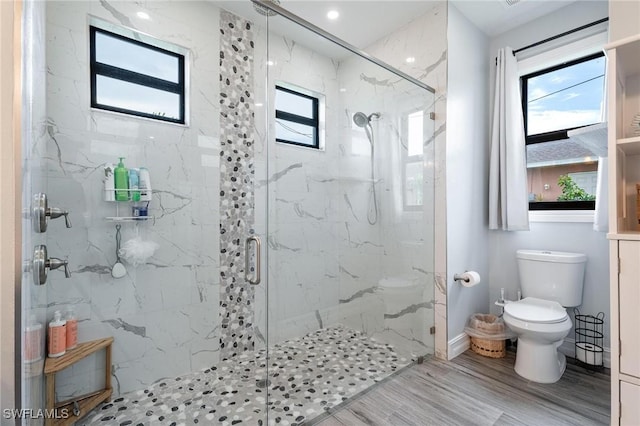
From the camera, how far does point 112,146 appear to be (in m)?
1.74

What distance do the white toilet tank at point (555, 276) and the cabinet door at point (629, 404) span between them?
1.01 m

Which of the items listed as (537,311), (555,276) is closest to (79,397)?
(537,311)

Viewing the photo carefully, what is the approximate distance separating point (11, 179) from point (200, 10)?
6.86 feet

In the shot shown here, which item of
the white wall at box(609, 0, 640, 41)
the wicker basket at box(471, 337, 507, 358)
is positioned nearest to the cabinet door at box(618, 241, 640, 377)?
the wicker basket at box(471, 337, 507, 358)

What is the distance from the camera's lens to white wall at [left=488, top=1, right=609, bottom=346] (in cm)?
218

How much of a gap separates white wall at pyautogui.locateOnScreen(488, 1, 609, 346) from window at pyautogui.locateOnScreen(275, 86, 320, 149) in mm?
1745

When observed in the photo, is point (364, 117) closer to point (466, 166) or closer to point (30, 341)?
point (466, 166)

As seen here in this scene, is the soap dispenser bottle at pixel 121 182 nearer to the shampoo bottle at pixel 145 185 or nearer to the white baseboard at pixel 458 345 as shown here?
the shampoo bottle at pixel 145 185

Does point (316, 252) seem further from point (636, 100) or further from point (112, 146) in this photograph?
point (636, 100)

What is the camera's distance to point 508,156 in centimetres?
247

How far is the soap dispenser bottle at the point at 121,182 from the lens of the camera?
67.8 inches

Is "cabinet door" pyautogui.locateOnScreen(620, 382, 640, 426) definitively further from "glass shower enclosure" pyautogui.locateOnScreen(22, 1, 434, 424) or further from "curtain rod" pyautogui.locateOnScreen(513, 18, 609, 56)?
"curtain rod" pyautogui.locateOnScreen(513, 18, 609, 56)

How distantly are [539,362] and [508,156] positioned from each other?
151 cm

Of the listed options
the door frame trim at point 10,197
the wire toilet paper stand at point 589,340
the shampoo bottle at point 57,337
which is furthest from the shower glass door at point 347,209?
the door frame trim at point 10,197
